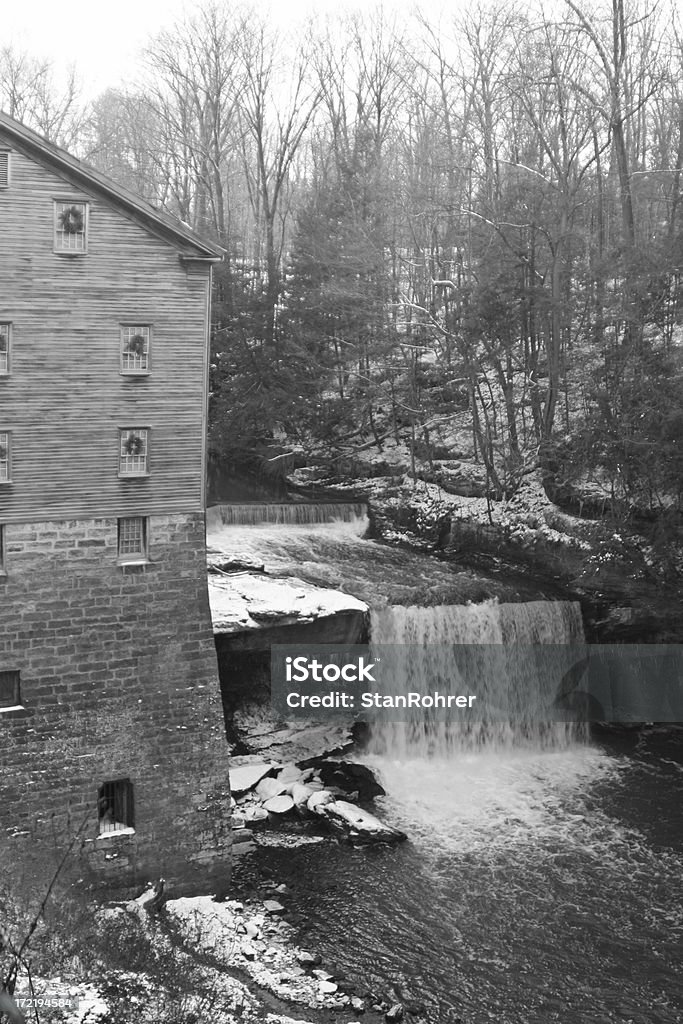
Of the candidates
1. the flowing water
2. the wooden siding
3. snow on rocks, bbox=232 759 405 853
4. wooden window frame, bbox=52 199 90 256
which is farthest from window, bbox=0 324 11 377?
the flowing water

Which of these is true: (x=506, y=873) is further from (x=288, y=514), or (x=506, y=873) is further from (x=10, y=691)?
(x=288, y=514)

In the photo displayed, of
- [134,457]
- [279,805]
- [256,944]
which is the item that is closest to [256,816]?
[279,805]

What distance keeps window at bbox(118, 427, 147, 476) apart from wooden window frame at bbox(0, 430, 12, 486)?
209cm

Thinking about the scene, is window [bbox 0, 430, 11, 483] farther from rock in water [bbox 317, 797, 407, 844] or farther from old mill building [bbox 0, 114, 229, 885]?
rock in water [bbox 317, 797, 407, 844]

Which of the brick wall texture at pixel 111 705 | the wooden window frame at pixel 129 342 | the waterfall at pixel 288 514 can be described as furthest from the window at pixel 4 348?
the waterfall at pixel 288 514

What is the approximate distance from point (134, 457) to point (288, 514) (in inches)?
608

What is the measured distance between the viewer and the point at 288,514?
1373 inches

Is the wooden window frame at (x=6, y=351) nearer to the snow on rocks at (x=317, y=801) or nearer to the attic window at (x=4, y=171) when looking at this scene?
the attic window at (x=4, y=171)

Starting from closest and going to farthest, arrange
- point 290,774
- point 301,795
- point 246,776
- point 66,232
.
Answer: point 66,232 → point 301,795 → point 246,776 → point 290,774

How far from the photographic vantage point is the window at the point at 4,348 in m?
18.4

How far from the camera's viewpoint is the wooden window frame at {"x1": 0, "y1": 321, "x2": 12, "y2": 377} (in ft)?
60.4

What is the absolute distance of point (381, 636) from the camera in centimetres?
2678

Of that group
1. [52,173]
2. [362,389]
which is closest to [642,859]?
[52,173]

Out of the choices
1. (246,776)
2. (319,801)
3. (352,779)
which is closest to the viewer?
(319,801)
